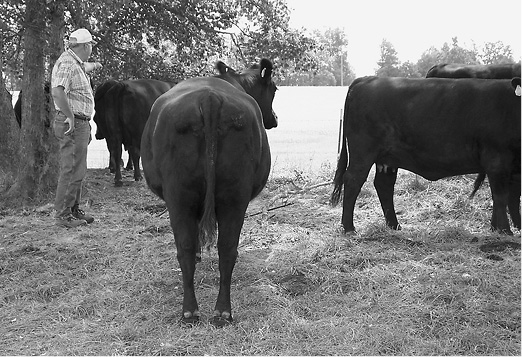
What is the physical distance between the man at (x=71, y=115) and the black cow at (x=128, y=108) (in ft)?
11.2

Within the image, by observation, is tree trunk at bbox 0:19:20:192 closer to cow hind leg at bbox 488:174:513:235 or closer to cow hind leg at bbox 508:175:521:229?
cow hind leg at bbox 488:174:513:235

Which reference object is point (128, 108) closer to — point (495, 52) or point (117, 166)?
point (117, 166)

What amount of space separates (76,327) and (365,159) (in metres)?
3.64

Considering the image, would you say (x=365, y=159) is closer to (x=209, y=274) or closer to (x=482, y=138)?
(x=482, y=138)

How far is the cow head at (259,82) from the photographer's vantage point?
7.65 metres

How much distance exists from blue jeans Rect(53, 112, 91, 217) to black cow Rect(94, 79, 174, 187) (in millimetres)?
3400

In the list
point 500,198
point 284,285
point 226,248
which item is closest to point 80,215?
point 284,285

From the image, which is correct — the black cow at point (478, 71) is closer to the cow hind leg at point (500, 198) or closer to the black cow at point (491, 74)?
the black cow at point (491, 74)

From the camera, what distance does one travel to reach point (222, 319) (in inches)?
170

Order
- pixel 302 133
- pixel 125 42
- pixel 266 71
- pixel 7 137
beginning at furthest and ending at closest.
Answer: pixel 302 133 < pixel 125 42 < pixel 7 137 < pixel 266 71

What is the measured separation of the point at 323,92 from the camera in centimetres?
4531

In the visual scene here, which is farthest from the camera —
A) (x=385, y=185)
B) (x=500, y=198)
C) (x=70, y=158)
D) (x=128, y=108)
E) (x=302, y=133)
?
(x=302, y=133)

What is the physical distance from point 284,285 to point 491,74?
188 inches

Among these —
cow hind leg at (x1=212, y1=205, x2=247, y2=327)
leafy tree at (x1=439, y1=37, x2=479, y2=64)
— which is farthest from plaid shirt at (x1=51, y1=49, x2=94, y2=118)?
leafy tree at (x1=439, y1=37, x2=479, y2=64)
